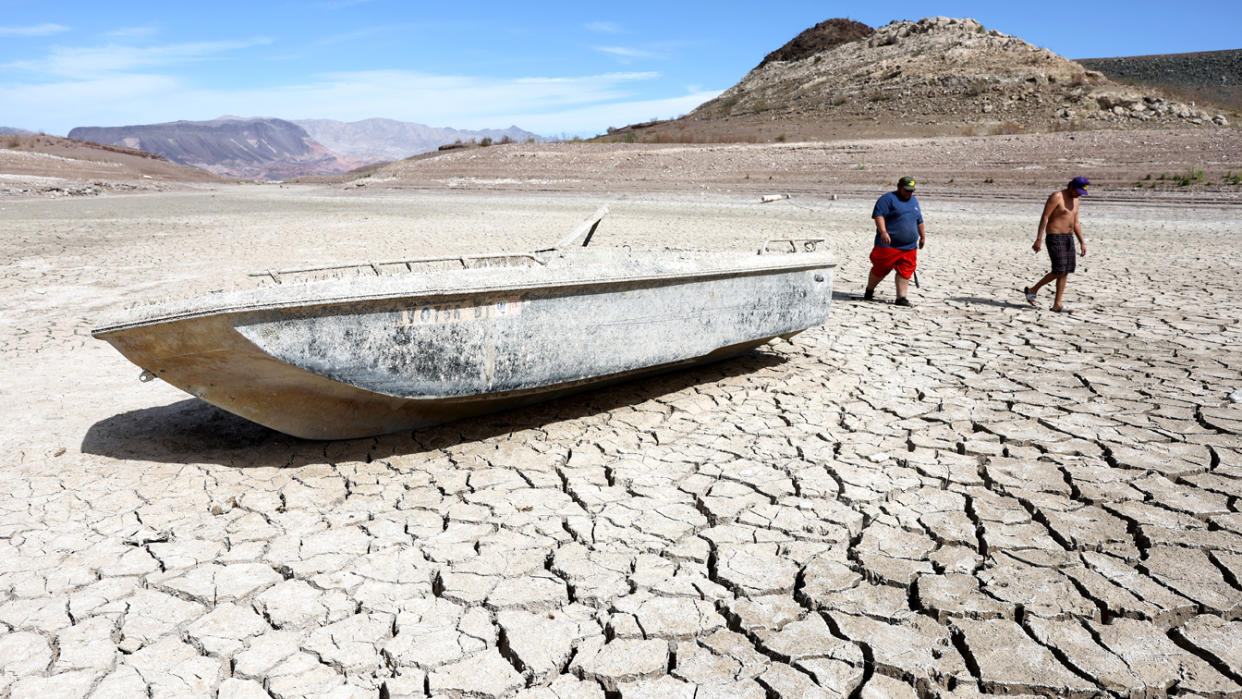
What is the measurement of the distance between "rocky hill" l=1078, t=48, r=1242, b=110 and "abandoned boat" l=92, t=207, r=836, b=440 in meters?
49.3

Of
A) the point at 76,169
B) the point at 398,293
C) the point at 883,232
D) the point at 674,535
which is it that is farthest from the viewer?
the point at 76,169

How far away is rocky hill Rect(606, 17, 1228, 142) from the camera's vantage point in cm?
2577

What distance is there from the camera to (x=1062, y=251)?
6023 millimetres

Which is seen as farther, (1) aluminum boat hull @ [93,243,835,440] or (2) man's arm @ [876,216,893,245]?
(2) man's arm @ [876,216,893,245]

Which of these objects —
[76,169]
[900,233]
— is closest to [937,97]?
[900,233]

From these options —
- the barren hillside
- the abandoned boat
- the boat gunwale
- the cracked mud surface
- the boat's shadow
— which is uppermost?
the barren hillside

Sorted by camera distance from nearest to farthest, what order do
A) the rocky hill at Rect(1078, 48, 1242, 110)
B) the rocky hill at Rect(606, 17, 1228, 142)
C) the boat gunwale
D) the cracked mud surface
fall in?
the cracked mud surface
the boat gunwale
the rocky hill at Rect(606, 17, 1228, 142)
the rocky hill at Rect(1078, 48, 1242, 110)

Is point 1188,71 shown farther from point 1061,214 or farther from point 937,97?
point 1061,214

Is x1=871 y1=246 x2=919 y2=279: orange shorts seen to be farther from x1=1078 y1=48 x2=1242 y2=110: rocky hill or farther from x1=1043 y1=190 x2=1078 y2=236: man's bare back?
x1=1078 y1=48 x2=1242 y2=110: rocky hill

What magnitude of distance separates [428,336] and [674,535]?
130cm

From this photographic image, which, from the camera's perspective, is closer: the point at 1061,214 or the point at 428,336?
the point at 428,336

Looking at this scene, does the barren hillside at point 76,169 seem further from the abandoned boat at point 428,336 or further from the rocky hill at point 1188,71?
the rocky hill at point 1188,71

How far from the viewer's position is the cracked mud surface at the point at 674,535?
203 cm

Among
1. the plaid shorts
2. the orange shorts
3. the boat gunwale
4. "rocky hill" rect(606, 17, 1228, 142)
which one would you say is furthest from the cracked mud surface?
"rocky hill" rect(606, 17, 1228, 142)
